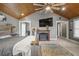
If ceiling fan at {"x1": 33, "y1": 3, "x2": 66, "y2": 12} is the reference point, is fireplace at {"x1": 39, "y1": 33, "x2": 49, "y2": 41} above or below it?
below

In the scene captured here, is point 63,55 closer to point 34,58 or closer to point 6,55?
point 34,58

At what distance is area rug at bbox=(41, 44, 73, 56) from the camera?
9.25ft

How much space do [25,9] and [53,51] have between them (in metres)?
1.10

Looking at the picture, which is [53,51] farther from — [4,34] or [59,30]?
[4,34]

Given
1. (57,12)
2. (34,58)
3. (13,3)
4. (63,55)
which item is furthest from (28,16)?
(63,55)

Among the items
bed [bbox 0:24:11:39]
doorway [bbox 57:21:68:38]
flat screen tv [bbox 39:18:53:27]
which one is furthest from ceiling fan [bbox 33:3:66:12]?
bed [bbox 0:24:11:39]

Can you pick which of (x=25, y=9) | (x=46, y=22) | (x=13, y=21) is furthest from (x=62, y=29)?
(x=13, y=21)

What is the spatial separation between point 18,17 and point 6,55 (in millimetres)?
866

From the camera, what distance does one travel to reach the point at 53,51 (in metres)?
2.83

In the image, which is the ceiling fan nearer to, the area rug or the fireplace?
the fireplace

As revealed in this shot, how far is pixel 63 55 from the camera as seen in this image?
9.30 ft

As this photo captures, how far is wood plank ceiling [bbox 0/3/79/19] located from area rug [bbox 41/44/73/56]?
0.71m

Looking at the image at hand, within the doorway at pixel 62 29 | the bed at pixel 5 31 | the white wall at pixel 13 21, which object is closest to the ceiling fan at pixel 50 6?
the doorway at pixel 62 29

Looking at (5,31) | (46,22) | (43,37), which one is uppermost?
(46,22)
